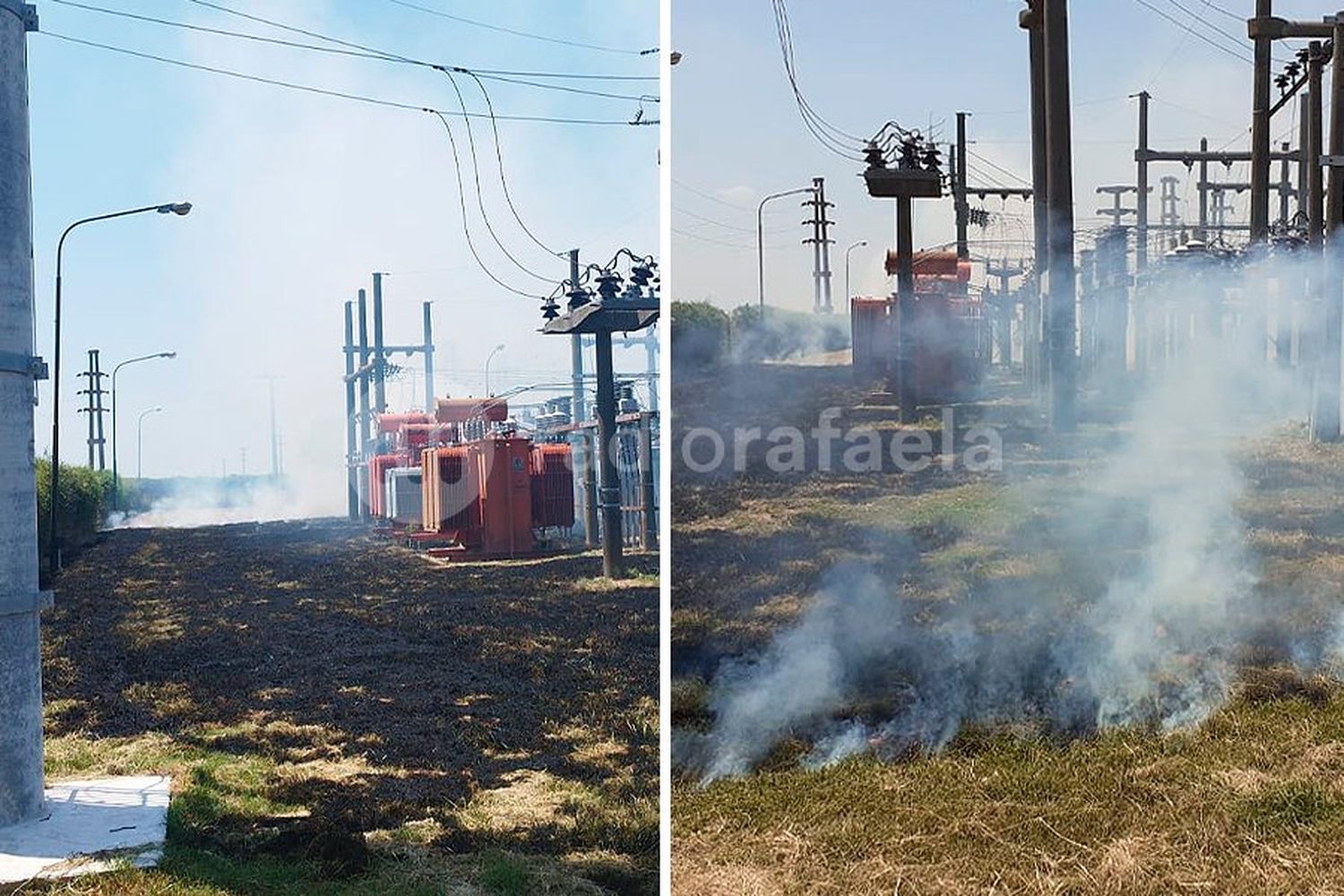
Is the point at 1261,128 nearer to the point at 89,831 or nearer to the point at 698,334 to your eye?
the point at 698,334

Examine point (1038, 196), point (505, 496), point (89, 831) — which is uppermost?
point (1038, 196)

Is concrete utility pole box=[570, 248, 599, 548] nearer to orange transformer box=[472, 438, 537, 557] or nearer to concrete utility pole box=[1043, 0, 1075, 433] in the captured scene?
orange transformer box=[472, 438, 537, 557]

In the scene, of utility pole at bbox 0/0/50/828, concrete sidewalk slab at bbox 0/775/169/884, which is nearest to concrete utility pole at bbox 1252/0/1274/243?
utility pole at bbox 0/0/50/828

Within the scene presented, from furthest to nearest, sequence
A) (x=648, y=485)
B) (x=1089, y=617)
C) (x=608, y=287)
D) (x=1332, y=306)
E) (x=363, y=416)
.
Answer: (x=363, y=416)
(x=648, y=485)
(x=608, y=287)
(x=1332, y=306)
(x=1089, y=617)

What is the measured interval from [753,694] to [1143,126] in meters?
3.48

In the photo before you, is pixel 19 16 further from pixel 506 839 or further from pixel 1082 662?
pixel 1082 662

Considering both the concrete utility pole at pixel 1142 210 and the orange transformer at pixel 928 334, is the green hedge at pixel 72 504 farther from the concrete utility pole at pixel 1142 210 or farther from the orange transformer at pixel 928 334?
the concrete utility pole at pixel 1142 210

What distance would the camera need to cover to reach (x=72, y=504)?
16.8 metres

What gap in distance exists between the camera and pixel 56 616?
35.5 ft

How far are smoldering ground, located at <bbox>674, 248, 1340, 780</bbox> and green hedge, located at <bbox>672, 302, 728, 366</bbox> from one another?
1.23 metres

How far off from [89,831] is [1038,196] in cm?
547

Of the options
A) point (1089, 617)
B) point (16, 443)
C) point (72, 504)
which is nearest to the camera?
point (16, 443)

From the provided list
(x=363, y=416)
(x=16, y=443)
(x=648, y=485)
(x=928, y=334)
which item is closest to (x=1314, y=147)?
(x=928, y=334)

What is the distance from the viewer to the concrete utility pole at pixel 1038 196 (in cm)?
554
